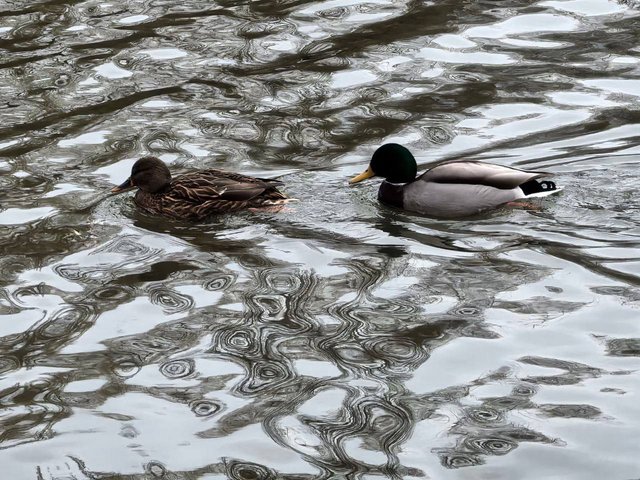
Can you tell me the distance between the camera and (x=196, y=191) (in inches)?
375

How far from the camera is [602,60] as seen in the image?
40.0 ft

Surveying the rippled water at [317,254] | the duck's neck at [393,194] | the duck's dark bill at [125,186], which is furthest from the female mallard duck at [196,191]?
the duck's neck at [393,194]

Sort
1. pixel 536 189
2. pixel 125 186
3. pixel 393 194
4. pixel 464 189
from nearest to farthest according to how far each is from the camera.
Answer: pixel 464 189
pixel 536 189
pixel 393 194
pixel 125 186

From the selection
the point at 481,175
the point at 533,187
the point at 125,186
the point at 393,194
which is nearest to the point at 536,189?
the point at 533,187

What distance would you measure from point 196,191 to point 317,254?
4.58 ft

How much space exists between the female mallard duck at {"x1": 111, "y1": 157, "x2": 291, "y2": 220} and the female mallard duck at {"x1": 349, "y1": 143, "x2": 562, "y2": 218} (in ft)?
3.02

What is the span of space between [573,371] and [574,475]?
3.22 ft

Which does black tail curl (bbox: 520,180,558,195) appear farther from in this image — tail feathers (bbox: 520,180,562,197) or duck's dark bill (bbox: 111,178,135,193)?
duck's dark bill (bbox: 111,178,135,193)

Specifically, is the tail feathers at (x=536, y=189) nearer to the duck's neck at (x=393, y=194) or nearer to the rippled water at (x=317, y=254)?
the rippled water at (x=317, y=254)

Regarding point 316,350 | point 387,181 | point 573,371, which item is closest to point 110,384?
point 316,350

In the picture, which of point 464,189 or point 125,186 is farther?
point 125,186

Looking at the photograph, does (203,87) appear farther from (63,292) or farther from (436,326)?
(436,326)

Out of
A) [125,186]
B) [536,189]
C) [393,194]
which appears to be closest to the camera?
[536,189]

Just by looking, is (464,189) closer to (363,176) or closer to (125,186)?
(363,176)
